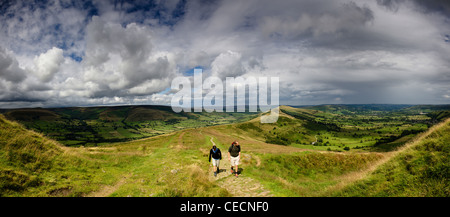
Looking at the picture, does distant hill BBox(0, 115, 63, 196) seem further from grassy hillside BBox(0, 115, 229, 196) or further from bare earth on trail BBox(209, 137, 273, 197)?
bare earth on trail BBox(209, 137, 273, 197)

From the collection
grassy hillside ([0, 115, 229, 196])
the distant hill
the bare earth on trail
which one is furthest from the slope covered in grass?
the distant hill

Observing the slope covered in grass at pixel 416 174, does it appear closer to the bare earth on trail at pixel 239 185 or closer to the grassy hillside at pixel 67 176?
the bare earth on trail at pixel 239 185

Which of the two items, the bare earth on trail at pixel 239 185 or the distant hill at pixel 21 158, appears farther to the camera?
the bare earth on trail at pixel 239 185

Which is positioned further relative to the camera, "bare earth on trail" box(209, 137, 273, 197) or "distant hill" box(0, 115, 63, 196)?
"bare earth on trail" box(209, 137, 273, 197)

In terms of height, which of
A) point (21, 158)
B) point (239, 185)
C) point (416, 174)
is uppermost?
point (416, 174)

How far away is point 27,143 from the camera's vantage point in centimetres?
1419

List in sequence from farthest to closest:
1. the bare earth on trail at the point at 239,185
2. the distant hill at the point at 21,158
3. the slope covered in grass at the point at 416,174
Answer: the bare earth on trail at the point at 239,185 → the distant hill at the point at 21,158 → the slope covered in grass at the point at 416,174

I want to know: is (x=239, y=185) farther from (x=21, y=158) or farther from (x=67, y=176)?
(x=21, y=158)

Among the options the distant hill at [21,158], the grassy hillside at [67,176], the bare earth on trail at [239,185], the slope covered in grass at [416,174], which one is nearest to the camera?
the slope covered in grass at [416,174]

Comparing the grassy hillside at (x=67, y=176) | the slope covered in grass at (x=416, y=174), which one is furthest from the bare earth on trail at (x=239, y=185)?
the slope covered in grass at (x=416, y=174)

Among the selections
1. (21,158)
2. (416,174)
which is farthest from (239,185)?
(21,158)
